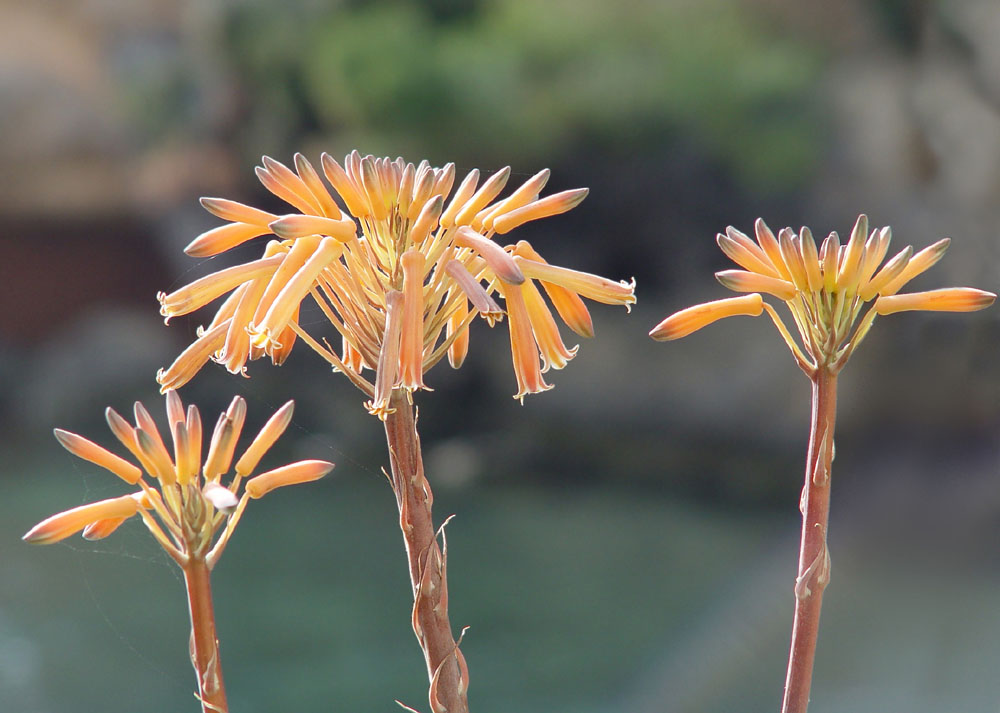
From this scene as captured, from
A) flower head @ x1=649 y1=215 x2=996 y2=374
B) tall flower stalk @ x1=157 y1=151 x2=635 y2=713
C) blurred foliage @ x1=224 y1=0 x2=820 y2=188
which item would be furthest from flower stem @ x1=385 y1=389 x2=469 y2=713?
blurred foliage @ x1=224 y1=0 x2=820 y2=188

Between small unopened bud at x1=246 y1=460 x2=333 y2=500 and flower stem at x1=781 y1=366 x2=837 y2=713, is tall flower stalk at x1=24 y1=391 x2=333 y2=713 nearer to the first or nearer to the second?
small unopened bud at x1=246 y1=460 x2=333 y2=500

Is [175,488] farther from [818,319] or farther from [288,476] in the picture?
[818,319]

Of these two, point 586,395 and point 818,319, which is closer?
point 818,319

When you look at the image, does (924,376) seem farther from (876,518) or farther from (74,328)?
(74,328)

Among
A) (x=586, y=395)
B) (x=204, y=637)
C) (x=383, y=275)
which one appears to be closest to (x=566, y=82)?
(x=586, y=395)

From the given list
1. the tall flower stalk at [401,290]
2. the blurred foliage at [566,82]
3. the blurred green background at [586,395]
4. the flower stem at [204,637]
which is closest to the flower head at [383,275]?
the tall flower stalk at [401,290]

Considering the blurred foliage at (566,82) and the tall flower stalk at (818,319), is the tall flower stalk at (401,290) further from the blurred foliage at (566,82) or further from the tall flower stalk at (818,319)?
the blurred foliage at (566,82)
